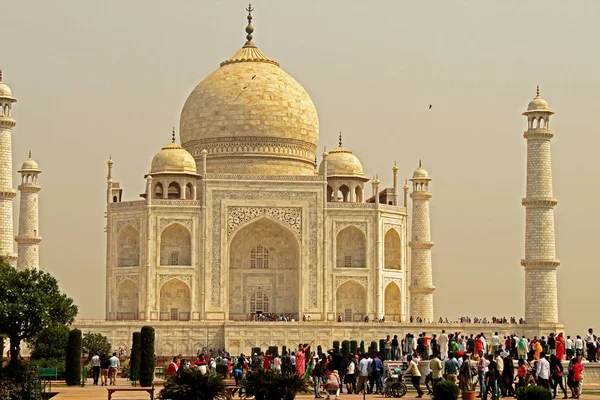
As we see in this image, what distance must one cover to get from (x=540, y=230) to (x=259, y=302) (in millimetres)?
9414

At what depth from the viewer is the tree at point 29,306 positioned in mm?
31484

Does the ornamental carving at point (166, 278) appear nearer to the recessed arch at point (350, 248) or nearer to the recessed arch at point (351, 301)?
the recessed arch at point (351, 301)

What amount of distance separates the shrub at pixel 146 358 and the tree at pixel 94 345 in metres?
6.80

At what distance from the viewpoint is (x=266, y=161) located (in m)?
45.5

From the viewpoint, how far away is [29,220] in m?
45.4

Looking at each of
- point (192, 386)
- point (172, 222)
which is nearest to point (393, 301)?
point (172, 222)

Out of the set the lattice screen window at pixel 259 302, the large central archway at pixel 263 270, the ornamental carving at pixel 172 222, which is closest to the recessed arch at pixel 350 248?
the large central archway at pixel 263 270

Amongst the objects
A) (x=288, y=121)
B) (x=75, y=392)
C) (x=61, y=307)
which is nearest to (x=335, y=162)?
(x=288, y=121)

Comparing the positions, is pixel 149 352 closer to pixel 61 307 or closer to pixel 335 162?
pixel 61 307

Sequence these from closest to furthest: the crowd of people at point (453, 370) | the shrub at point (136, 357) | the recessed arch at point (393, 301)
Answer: the crowd of people at point (453, 370) → the shrub at point (136, 357) → the recessed arch at point (393, 301)

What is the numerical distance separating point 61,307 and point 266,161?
575 inches

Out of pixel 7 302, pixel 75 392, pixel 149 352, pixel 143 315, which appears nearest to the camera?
pixel 75 392

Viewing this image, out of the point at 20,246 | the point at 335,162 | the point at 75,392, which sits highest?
the point at 335,162

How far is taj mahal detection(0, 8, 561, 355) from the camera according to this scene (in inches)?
1602
